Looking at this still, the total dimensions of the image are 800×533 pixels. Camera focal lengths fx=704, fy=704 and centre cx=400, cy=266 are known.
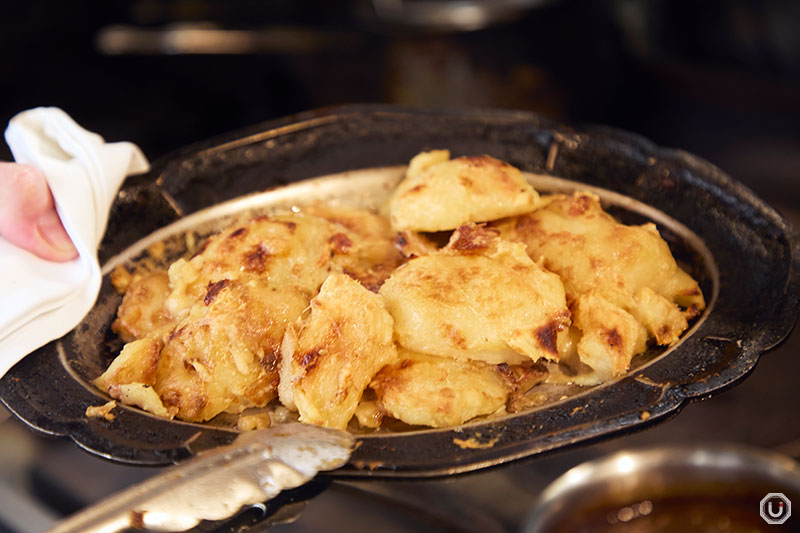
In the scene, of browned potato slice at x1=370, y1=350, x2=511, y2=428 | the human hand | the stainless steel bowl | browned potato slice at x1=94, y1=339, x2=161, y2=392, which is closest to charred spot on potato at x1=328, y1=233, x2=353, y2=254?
browned potato slice at x1=370, y1=350, x2=511, y2=428

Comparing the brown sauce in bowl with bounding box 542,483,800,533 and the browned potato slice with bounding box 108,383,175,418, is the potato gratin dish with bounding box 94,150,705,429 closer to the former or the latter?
the browned potato slice with bounding box 108,383,175,418

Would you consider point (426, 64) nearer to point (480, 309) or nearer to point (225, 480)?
point (480, 309)

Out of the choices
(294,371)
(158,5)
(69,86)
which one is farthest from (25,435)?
(158,5)

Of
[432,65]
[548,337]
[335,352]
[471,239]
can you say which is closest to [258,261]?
[335,352]

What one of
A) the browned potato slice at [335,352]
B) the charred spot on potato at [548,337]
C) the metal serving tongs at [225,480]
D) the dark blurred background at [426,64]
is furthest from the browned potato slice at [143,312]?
the dark blurred background at [426,64]

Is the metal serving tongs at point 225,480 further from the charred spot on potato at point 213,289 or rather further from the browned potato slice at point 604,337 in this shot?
the browned potato slice at point 604,337

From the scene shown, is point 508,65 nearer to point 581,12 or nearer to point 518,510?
point 581,12
